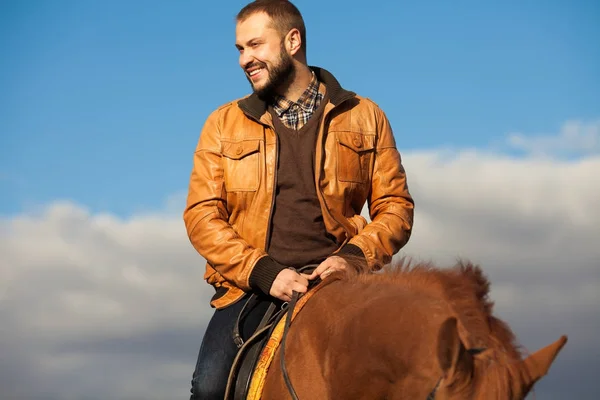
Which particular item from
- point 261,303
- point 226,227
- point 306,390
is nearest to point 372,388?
point 306,390

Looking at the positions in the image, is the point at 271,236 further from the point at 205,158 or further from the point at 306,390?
the point at 306,390

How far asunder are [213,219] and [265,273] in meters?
0.69

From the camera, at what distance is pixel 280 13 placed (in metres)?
6.59

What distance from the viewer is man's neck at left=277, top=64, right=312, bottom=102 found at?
21.9 feet

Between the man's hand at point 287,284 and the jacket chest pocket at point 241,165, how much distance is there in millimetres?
881

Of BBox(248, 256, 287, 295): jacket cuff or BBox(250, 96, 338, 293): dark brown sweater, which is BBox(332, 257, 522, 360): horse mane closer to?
BBox(248, 256, 287, 295): jacket cuff

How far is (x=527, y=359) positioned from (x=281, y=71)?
320 cm

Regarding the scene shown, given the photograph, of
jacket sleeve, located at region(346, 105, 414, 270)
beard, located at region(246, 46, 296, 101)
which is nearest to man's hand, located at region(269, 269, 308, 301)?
jacket sleeve, located at region(346, 105, 414, 270)

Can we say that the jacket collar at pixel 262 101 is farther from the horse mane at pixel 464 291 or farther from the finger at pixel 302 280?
the horse mane at pixel 464 291

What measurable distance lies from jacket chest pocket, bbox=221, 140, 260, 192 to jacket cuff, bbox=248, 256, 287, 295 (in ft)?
2.15

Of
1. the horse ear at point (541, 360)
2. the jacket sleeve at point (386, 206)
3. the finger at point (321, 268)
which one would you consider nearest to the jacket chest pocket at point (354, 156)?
the jacket sleeve at point (386, 206)

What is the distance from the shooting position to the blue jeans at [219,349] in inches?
225

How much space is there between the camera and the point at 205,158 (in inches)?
260

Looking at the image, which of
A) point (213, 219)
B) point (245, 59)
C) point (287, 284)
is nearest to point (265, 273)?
point (287, 284)
